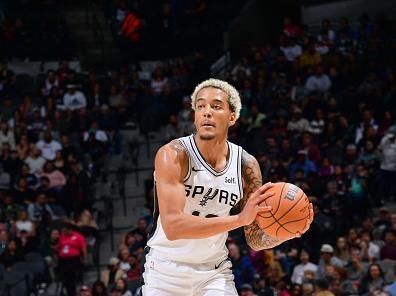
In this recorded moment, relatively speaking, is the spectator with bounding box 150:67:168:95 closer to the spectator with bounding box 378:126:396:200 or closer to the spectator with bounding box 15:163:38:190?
the spectator with bounding box 15:163:38:190

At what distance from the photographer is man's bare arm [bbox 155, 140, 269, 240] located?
5.82 metres

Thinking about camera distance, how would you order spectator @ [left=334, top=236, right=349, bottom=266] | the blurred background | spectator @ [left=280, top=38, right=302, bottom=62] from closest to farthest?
spectator @ [left=334, top=236, right=349, bottom=266]
the blurred background
spectator @ [left=280, top=38, right=302, bottom=62]

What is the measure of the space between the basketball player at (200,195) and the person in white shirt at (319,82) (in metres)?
11.7

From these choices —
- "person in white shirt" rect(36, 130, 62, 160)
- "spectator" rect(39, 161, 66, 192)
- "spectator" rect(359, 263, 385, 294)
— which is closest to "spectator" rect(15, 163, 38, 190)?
"spectator" rect(39, 161, 66, 192)

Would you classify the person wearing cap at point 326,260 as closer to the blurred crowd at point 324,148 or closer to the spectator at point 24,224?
the blurred crowd at point 324,148

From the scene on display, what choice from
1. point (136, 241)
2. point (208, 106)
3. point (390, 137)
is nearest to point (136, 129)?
point (136, 241)

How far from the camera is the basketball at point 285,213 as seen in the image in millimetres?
5996

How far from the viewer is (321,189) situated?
15.2 metres

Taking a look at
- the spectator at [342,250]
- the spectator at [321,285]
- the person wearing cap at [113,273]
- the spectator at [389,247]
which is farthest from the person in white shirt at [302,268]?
the person wearing cap at [113,273]

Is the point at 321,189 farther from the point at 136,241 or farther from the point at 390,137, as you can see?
the point at 136,241

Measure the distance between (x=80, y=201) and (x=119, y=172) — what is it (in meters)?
1.34

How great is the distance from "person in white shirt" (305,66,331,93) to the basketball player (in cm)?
1166

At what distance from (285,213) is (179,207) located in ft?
2.31

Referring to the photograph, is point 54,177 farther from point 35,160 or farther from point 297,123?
point 297,123
